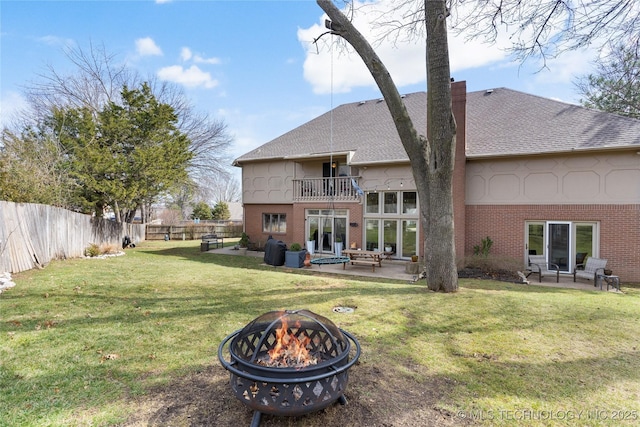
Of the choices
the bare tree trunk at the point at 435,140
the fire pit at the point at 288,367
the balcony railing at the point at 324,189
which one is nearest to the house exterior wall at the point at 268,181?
the balcony railing at the point at 324,189

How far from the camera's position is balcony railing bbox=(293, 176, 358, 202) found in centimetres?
1545

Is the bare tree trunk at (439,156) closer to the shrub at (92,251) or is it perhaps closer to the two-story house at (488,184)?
the two-story house at (488,184)

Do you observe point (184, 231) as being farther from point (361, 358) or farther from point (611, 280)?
point (611, 280)

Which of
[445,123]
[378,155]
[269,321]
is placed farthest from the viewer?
[378,155]

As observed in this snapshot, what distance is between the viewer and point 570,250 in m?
11.8

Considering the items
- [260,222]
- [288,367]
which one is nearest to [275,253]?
[260,222]

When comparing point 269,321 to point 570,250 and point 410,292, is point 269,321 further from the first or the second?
point 570,250

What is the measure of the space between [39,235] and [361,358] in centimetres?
1135

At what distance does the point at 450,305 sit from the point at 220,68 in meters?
16.0

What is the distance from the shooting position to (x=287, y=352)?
300 cm

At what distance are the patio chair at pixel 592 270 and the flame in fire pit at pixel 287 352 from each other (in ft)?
38.1

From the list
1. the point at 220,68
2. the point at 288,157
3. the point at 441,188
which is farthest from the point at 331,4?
the point at 220,68

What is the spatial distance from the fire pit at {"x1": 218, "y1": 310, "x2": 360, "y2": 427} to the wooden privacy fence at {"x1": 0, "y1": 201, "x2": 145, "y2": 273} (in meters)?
9.25

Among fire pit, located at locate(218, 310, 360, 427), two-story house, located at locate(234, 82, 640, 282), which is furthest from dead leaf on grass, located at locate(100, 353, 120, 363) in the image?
two-story house, located at locate(234, 82, 640, 282)
